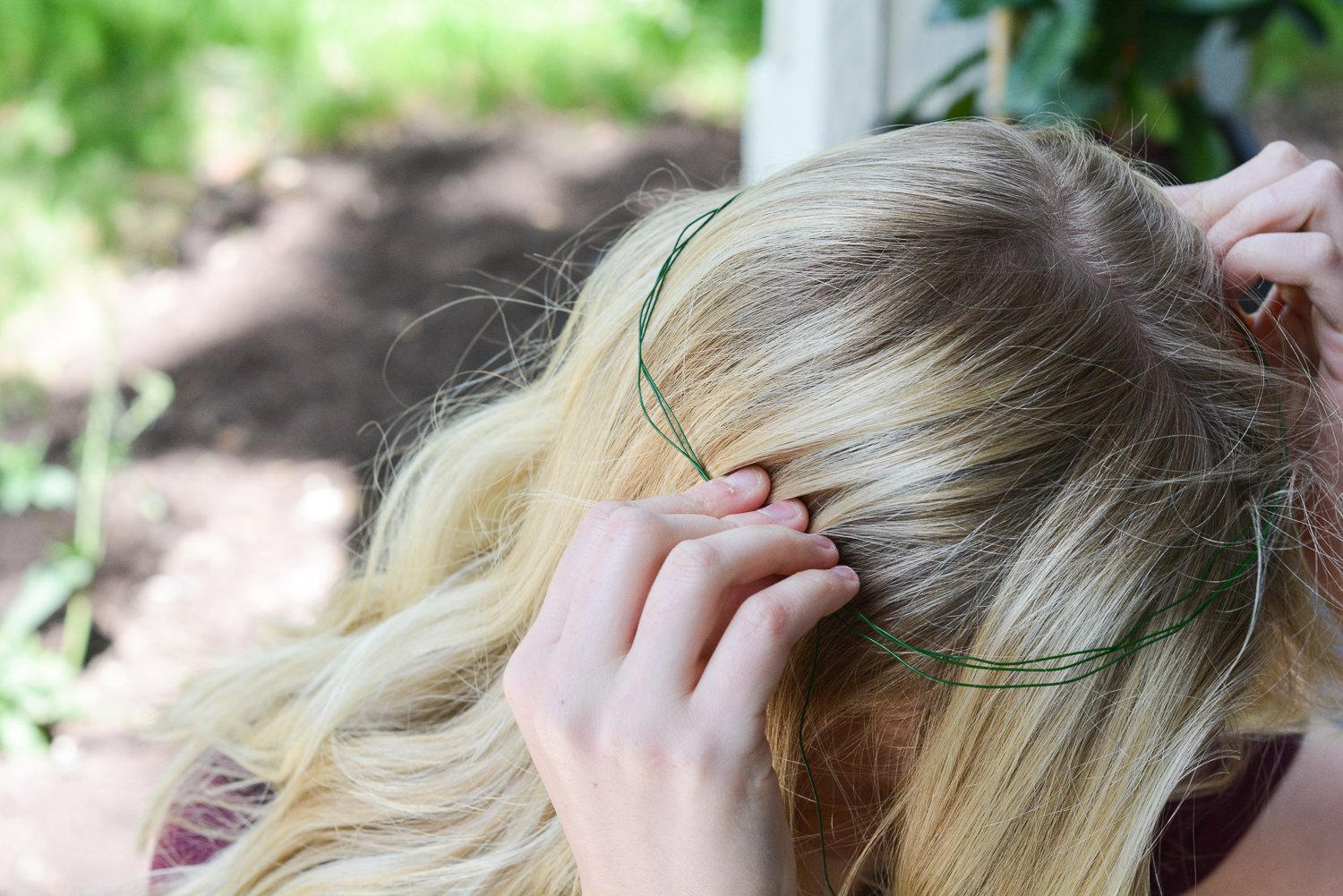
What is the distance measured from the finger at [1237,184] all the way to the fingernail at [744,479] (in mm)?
623

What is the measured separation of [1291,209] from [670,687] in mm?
855

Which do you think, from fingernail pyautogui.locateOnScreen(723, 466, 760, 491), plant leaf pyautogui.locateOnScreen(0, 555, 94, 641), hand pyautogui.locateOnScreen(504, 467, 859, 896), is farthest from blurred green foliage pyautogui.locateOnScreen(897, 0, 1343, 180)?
plant leaf pyautogui.locateOnScreen(0, 555, 94, 641)

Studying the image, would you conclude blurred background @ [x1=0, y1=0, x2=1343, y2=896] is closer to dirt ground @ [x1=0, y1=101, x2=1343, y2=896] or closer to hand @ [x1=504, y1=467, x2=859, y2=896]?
dirt ground @ [x1=0, y1=101, x2=1343, y2=896]

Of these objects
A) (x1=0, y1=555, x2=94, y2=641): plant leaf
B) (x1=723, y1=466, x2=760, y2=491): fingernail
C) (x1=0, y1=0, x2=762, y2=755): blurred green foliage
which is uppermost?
(x1=723, y1=466, x2=760, y2=491): fingernail

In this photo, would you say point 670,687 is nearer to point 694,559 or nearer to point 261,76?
point 694,559

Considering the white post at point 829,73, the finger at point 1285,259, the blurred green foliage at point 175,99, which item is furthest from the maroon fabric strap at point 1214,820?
the blurred green foliage at point 175,99

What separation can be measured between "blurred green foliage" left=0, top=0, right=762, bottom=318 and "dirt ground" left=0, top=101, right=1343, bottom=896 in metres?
0.18

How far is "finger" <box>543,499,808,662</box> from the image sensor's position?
826 mm

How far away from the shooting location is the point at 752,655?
81cm

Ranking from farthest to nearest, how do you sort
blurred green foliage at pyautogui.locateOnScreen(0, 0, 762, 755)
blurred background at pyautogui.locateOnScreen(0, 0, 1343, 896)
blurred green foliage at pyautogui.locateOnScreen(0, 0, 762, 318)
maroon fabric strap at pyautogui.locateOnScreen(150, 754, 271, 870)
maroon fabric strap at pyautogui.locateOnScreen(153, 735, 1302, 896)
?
blurred green foliage at pyautogui.locateOnScreen(0, 0, 762, 318) < blurred green foliage at pyautogui.locateOnScreen(0, 0, 762, 755) < blurred background at pyautogui.locateOnScreen(0, 0, 1343, 896) < maroon fabric strap at pyautogui.locateOnScreen(153, 735, 1302, 896) < maroon fabric strap at pyautogui.locateOnScreen(150, 754, 271, 870)

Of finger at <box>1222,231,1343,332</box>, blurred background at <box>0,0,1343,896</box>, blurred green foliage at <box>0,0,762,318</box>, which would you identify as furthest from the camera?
blurred green foliage at <box>0,0,762,318</box>

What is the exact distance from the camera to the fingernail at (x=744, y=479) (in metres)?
0.91

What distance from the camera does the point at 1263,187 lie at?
119cm

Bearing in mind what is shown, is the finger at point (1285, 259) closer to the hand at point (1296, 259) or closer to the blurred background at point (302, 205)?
the hand at point (1296, 259)
